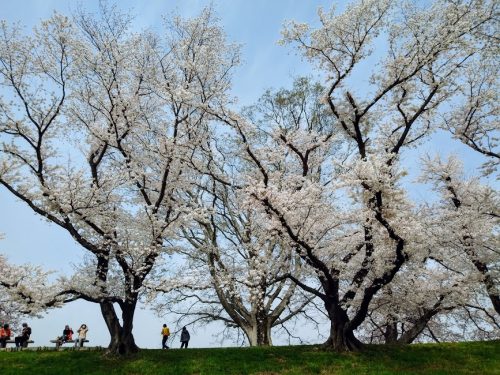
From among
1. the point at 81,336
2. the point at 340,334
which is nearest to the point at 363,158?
the point at 340,334

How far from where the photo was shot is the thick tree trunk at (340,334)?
18.2 m

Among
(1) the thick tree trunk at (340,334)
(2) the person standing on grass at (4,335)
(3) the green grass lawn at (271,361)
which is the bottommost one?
(3) the green grass lawn at (271,361)

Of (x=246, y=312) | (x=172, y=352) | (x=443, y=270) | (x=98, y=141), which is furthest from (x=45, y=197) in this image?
(x=443, y=270)

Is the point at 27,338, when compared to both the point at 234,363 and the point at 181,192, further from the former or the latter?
the point at 234,363

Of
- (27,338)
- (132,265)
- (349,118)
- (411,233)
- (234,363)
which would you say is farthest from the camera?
(27,338)

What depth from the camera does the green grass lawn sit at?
15828 mm

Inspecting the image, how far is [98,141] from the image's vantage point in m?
20.3

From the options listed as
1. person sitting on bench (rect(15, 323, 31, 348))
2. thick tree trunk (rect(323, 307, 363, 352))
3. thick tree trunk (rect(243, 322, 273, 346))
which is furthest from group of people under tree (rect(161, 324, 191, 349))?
thick tree trunk (rect(323, 307, 363, 352))

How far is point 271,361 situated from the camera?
666 inches

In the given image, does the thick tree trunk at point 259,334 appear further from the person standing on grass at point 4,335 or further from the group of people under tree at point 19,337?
the person standing on grass at point 4,335

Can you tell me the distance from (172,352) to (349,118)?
37.4 feet

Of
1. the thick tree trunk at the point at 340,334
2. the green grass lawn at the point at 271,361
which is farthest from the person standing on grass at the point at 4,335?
the thick tree trunk at the point at 340,334

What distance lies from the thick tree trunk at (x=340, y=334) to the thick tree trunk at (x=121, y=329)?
24.2ft

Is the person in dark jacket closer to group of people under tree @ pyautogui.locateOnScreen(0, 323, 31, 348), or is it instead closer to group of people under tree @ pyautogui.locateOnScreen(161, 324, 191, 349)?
group of people under tree @ pyautogui.locateOnScreen(161, 324, 191, 349)
